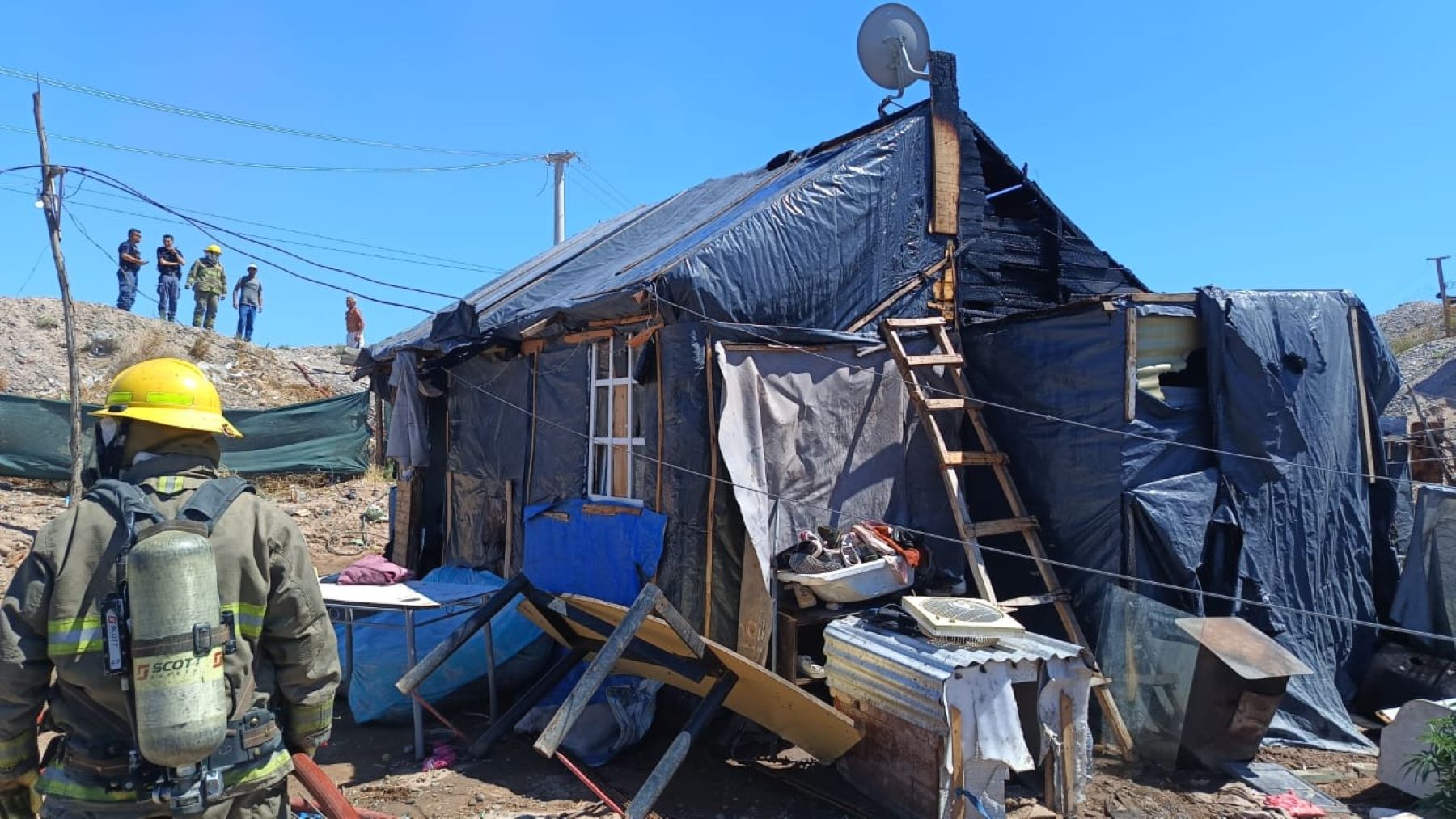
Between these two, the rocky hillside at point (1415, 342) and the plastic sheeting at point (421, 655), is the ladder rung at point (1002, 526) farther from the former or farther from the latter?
the rocky hillside at point (1415, 342)

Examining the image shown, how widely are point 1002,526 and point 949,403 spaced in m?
1.00

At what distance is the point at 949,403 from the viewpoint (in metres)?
6.96

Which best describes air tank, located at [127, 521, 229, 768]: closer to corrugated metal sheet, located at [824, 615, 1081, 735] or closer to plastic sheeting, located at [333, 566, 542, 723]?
corrugated metal sheet, located at [824, 615, 1081, 735]

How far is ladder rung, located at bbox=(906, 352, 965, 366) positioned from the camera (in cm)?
695

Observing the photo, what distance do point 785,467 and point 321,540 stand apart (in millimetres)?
9726

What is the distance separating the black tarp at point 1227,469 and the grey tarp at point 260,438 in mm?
13011

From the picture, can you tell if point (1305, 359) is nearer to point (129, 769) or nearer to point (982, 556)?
point (982, 556)

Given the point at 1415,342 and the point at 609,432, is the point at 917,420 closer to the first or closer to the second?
the point at 609,432

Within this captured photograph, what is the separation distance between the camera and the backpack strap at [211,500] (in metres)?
2.60

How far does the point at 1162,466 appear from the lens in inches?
253

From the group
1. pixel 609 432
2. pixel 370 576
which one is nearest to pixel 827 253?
pixel 609 432

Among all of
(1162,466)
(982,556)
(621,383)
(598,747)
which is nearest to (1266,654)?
(1162,466)

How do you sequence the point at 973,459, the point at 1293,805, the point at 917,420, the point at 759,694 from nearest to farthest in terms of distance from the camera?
1. the point at 759,694
2. the point at 1293,805
3. the point at 973,459
4. the point at 917,420

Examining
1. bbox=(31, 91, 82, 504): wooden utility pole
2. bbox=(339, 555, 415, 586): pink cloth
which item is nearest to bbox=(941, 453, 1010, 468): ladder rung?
bbox=(339, 555, 415, 586): pink cloth
